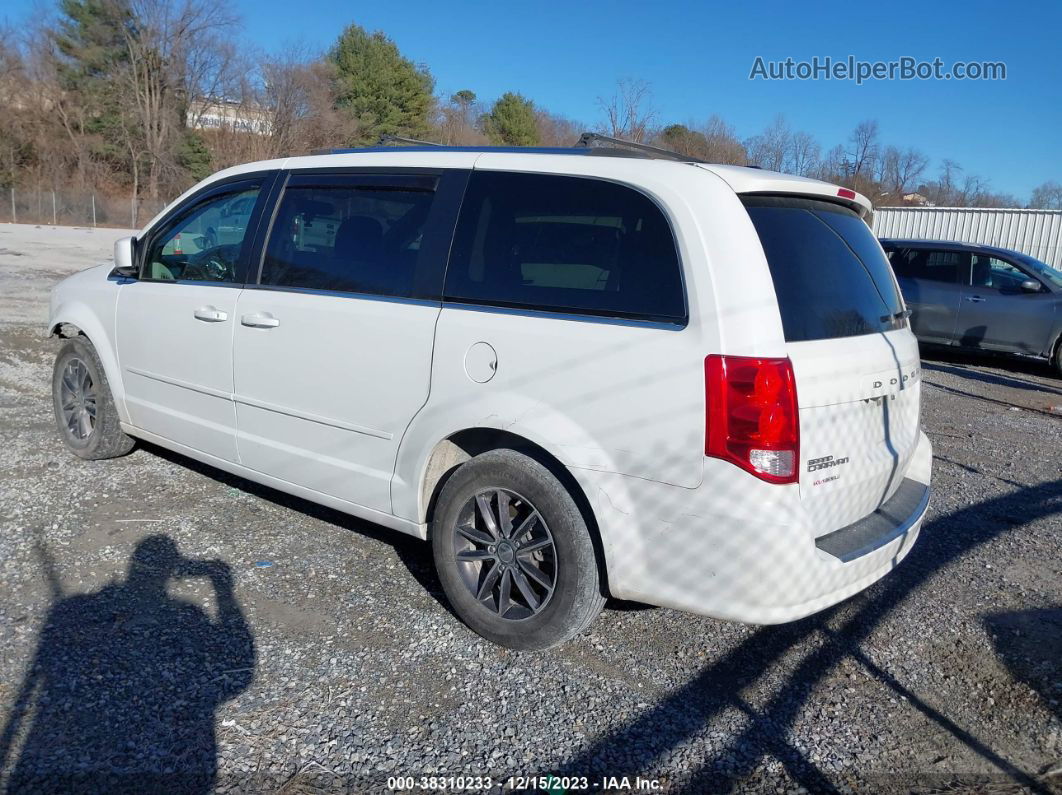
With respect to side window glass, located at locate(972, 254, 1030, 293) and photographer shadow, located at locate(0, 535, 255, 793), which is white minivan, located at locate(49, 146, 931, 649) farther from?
side window glass, located at locate(972, 254, 1030, 293)

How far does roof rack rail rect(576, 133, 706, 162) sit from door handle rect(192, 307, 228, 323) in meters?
2.04

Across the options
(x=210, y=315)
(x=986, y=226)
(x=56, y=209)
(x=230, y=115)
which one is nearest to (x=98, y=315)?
(x=210, y=315)

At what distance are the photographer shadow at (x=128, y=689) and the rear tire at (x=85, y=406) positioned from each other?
1624 millimetres

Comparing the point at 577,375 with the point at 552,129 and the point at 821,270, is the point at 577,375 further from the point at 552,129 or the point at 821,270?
the point at 552,129

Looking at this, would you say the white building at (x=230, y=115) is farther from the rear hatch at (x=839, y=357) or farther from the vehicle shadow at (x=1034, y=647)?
the vehicle shadow at (x=1034, y=647)

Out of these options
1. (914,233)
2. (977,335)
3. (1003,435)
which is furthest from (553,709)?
(914,233)

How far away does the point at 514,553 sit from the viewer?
11.3 ft

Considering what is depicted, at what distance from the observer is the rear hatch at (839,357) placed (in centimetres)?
298

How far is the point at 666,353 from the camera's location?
2.96 metres

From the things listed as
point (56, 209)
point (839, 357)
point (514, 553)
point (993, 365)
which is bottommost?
point (993, 365)

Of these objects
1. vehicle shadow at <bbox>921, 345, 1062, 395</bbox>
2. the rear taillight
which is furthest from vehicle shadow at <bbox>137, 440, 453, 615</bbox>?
vehicle shadow at <bbox>921, 345, 1062, 395</bbox>

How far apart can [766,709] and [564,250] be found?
6.26 feet

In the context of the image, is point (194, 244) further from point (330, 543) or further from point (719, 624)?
point (719, 624)

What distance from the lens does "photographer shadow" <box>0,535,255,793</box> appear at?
2654 millimetres
